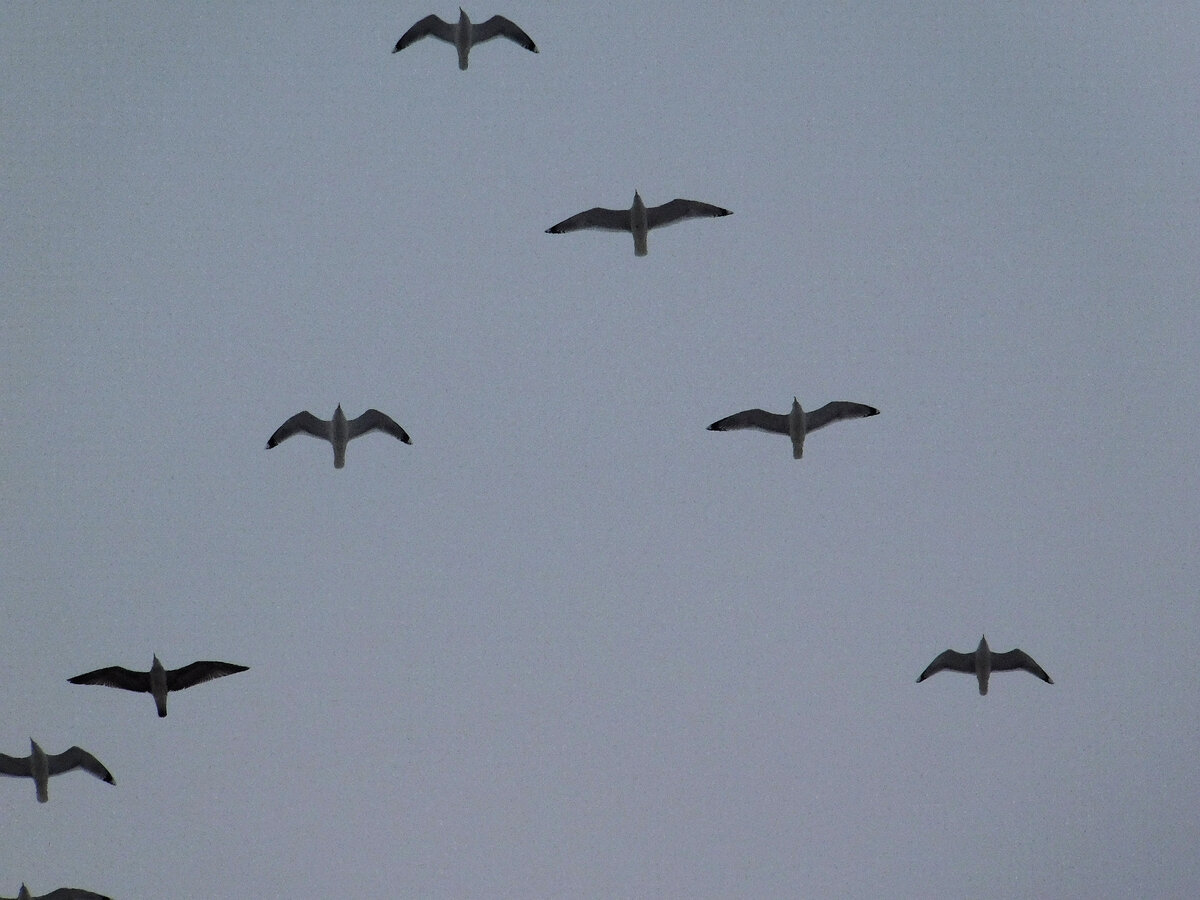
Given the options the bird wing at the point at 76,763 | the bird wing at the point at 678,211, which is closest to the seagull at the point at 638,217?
the bird wing at the point at 678,211

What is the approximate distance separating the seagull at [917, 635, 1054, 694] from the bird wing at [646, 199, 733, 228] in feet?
25.5

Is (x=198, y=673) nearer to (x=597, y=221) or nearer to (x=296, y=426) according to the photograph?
(x=296, y=426)

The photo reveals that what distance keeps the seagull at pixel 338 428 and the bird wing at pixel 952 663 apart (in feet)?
28.3

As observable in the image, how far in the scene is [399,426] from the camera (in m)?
24.3

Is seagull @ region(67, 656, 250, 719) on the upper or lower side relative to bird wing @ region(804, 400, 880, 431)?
lower

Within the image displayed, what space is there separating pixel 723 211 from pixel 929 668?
7.80 m

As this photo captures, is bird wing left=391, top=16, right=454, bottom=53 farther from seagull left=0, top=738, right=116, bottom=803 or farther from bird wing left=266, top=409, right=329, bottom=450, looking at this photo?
seagull left=0, top=738, right=116, bottom=803

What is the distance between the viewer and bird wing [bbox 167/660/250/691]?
2392cm

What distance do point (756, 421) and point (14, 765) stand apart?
11.8m

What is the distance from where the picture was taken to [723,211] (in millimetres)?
23094

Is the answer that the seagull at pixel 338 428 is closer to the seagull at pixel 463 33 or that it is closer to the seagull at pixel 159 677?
the seagull at pixel 159 677

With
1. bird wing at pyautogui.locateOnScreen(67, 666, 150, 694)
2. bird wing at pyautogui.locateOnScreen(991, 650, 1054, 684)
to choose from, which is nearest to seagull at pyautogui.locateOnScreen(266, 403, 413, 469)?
bird wing at pyautogui.locateOnScreen(67, 666, 150, 694)

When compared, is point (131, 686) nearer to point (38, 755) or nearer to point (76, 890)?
point (38, 755)

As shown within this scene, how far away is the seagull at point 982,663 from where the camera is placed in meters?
25.5
